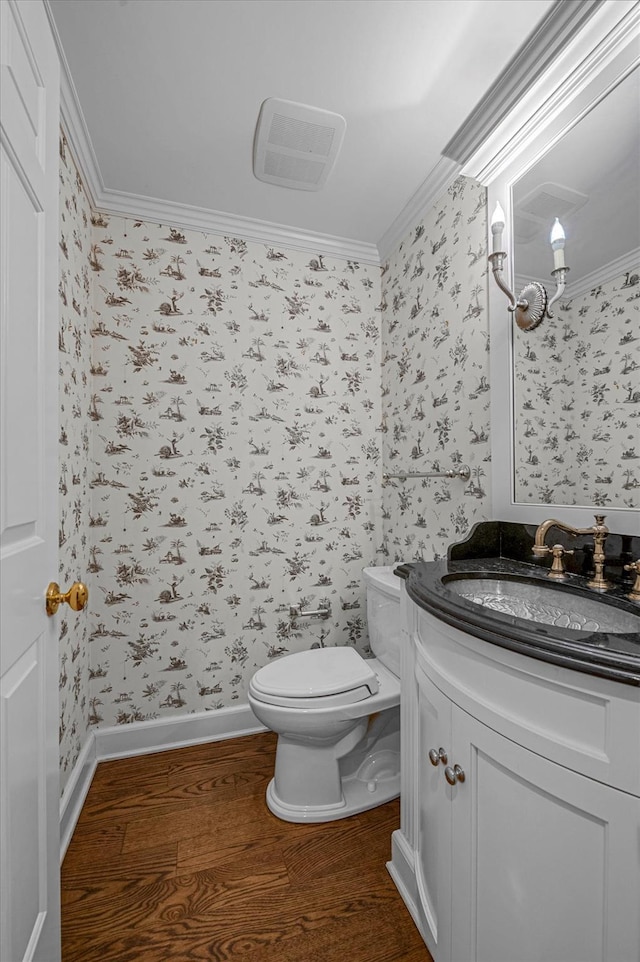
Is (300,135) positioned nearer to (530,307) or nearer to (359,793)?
(530,307)

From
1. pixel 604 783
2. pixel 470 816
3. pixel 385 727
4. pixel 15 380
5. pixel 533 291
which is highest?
pixel 533 291

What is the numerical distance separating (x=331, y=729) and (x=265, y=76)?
82.9 inches

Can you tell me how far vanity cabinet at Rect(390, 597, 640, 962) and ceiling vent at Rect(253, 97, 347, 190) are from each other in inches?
64.9

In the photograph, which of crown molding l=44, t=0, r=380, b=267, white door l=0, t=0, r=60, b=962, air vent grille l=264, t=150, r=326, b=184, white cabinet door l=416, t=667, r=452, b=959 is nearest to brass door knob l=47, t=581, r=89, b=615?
white door l=0, t=0, r=60, b=962

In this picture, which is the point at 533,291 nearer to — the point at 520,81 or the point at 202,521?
the point at 520,81

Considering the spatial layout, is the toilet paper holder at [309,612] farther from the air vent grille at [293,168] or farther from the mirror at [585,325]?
the air vent grille at [293,168]

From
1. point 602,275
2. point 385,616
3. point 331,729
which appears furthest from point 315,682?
point 602,275

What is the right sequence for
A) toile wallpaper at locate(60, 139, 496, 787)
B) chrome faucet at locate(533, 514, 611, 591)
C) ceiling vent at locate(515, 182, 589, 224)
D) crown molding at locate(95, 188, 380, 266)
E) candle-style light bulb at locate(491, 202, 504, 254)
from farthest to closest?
crown molding at locate(95, 188, 380, 266), toile wallpaper at locate(60, 139, 496, 787), candle-style light bulb at locate(491, 202, 504, 254), ceiling vent at locate(515, 182, 589, 224), chrome faucet at locate(533, 514, 611, 591)

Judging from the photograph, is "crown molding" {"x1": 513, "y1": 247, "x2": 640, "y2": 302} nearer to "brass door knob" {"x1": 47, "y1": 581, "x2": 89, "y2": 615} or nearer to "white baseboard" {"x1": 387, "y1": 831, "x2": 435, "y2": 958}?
"brass door knob" {"x1": 47, "y1": 581, "x2": 89, "y2": 615}

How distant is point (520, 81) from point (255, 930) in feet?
8.16

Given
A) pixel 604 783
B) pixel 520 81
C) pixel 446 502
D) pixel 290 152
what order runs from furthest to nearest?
pixel 446 502
pixel 290 152
pixel 520 81
pixel 604 783

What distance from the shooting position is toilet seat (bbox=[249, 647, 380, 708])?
1500mm

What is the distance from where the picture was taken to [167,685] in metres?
1.97

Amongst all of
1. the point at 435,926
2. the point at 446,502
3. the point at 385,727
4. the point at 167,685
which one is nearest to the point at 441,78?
the point at 446,502
